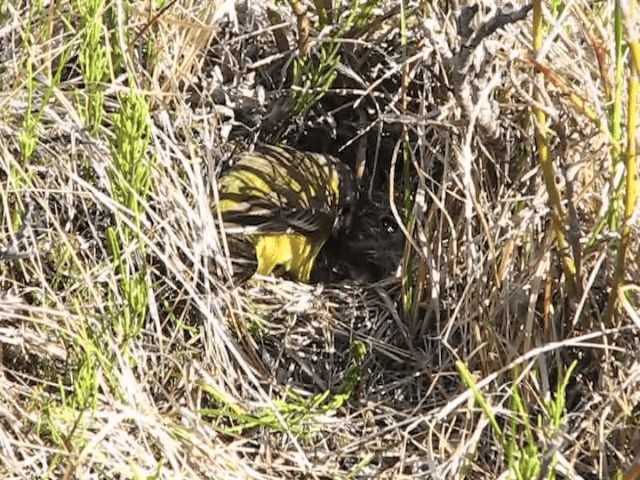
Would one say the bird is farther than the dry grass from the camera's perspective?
Yes

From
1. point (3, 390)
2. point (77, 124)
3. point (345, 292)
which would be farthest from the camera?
point (345, 292)

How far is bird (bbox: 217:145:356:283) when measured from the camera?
355cm

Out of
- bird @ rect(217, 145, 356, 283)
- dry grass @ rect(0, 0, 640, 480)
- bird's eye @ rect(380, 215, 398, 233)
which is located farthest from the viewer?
bird's eye @ rect(380, 215, 398, 233)

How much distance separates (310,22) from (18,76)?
97 centimetres

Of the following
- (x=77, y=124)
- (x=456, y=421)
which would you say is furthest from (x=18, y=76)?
(x=456, y=421)

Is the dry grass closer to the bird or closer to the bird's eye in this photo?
the bird

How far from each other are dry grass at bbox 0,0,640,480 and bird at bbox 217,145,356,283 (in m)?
0.26

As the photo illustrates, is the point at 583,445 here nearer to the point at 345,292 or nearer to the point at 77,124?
the point at 345,292

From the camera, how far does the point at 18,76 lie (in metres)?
2.98

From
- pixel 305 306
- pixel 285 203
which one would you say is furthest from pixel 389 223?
pixel 305 306

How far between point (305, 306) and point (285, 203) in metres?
0.50

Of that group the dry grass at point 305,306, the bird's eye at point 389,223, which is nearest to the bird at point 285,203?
the bird's eye at point 389,223

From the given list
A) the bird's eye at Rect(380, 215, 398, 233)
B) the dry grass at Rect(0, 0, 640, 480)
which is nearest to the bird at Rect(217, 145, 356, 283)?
the bird's eye at Rect(380, 215, 398, 233)

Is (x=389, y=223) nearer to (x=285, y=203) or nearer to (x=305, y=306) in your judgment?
(x=285, y=203)
